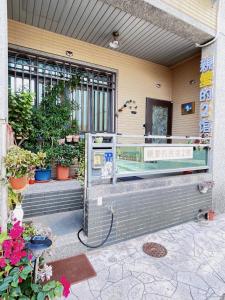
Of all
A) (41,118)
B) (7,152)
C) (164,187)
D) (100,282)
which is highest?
(41,118)

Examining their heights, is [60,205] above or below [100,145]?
below

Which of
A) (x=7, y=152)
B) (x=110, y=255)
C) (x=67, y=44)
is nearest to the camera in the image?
(x=7, y=152)

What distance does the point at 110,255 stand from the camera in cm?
260

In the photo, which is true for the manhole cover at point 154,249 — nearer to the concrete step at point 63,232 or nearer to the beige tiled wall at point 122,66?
the concrete step at point 63,232

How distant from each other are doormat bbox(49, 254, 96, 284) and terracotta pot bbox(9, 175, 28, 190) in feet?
3.64

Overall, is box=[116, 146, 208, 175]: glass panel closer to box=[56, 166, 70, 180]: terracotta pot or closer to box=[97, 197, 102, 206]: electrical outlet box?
box=[97, 197, 102, 206]: electrical outlet box

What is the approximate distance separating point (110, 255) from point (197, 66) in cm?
528

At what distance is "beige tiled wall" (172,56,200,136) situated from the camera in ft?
17.9

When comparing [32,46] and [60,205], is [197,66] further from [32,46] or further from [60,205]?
[60,205]

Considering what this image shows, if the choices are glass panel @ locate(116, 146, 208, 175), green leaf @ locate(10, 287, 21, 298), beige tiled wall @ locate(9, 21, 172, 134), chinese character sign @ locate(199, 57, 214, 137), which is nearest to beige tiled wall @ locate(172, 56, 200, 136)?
beige tiled wall @ locate(9, 21, 172, 134)

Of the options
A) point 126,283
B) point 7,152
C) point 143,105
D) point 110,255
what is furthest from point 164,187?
point 143,105

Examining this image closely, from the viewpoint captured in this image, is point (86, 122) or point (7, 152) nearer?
point (7, 152)

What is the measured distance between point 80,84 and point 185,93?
3.12 meters

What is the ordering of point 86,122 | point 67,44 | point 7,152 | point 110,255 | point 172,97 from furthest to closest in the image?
point 172,97, point 86,122, point 67,44, point 110,255, point 7,152
